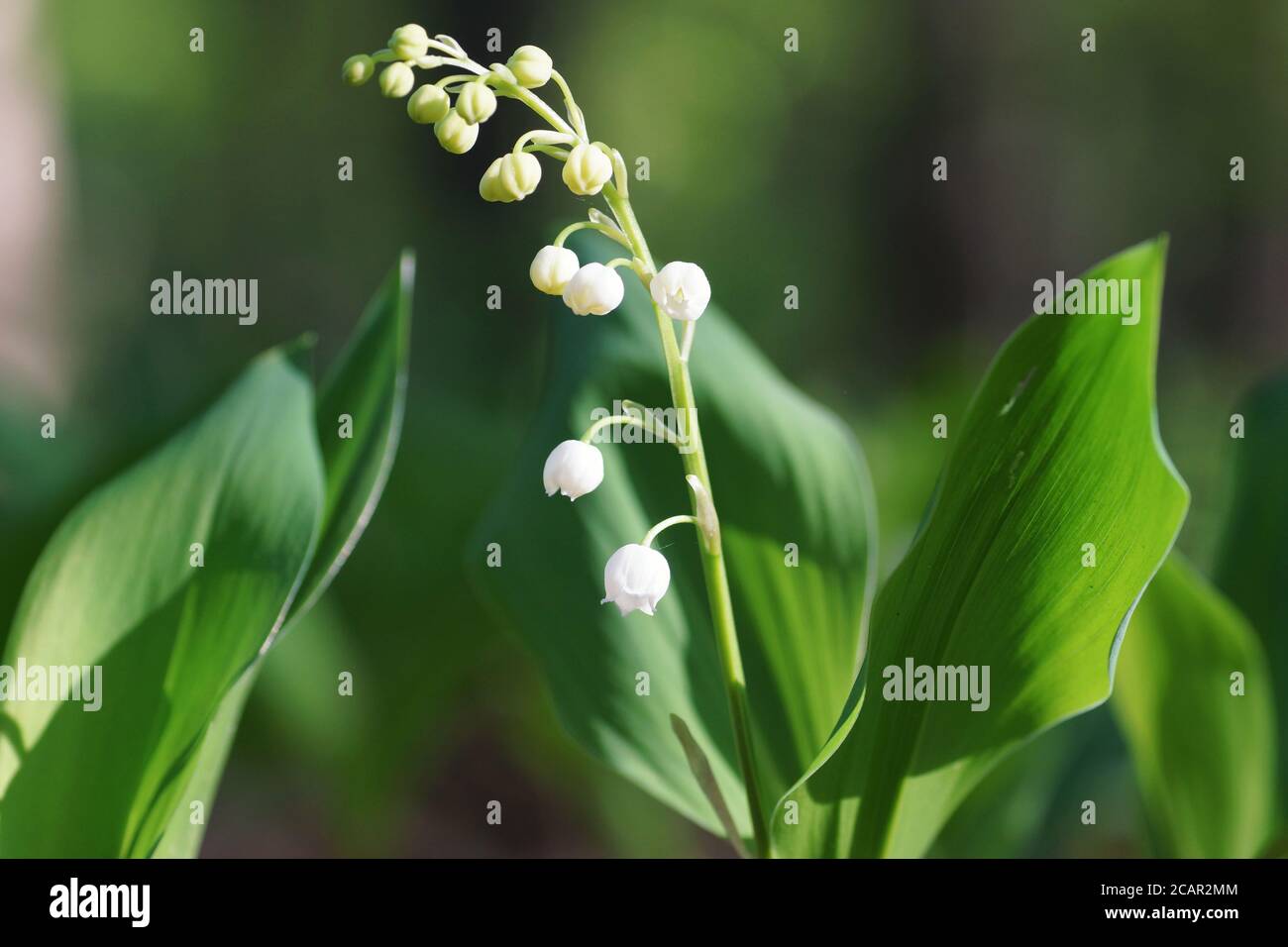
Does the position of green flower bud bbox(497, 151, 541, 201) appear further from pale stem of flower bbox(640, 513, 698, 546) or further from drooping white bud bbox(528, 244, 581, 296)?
pale stem of flower bbox(640, 513, 698, 546)

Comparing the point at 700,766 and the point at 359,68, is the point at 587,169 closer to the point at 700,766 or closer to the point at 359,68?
the point at 359,68

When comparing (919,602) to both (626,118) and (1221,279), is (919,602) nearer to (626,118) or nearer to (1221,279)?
(1221,279)

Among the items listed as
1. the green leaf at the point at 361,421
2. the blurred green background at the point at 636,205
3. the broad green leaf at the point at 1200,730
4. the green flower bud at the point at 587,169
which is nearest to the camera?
the green flower bud at the point at 587,169

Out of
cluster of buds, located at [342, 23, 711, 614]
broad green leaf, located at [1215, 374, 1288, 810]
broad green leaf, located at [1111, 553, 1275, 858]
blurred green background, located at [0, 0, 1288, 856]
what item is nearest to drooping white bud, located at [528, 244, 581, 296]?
cluster of buds, located at [342, 23, 711, 614]

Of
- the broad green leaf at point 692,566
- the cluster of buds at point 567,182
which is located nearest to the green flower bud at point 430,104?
the cluster of buds at point 567,182

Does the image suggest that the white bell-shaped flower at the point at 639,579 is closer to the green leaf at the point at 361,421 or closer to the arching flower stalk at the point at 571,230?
the arching flower stalk at the point at 571,230

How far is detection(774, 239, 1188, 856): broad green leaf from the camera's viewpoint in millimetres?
445

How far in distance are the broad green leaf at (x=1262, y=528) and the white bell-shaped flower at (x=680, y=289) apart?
557 mm

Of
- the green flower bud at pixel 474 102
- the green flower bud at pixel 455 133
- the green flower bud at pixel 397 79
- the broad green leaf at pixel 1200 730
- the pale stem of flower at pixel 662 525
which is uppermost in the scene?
the green flower bud at pixel 397 79

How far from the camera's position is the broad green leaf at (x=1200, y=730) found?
0.70 m

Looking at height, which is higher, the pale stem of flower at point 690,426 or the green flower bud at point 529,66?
the green flower bud at point 529,66

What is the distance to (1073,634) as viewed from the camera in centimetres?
47

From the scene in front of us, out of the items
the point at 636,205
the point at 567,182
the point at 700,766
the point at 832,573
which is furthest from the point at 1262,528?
the point at 636,205

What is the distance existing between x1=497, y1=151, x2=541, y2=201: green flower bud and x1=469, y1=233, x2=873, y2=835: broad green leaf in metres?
0.23
